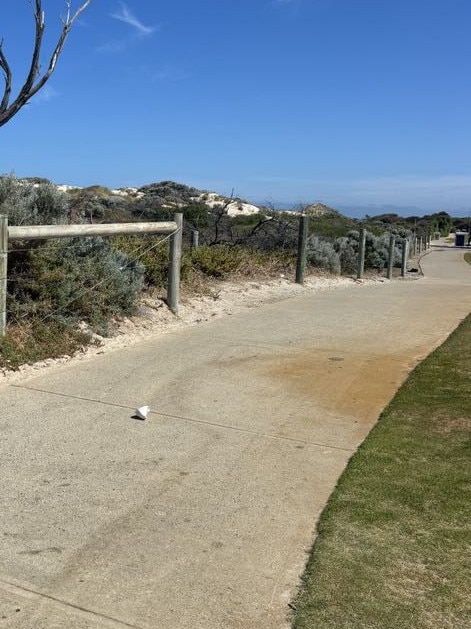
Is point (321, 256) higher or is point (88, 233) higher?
point (88, 233)

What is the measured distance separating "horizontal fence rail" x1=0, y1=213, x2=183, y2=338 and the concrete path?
1163 mm

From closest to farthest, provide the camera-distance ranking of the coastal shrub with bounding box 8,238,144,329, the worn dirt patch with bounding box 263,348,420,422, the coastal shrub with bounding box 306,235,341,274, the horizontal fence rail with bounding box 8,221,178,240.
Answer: the worn dirt patch with bounding box 263,348,420,422 → the horizontal fence rail with bounding box 8,221,178,240 → the coastal shrub with bounding box 8,238,144,329 → the coastal shrub with bounding box 306,235,341,274

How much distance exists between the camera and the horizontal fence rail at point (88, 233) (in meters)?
6.79

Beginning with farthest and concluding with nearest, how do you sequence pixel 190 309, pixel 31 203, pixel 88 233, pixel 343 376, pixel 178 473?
pixel 190 309, pixel 31 203, pixel 88 233, pixel 343 376, pixel 178 473

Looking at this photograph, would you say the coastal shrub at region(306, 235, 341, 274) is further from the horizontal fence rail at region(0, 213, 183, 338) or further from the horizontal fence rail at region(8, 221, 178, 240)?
the horizontal fence rail at region(8, 221, 178, 240)

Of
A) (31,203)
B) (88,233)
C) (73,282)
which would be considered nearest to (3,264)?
(88,233)

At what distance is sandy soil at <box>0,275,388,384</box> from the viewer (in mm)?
7418

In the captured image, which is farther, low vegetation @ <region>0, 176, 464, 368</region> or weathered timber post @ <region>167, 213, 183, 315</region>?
weathered timber post @ <region>167, 213, 183, 315</region>

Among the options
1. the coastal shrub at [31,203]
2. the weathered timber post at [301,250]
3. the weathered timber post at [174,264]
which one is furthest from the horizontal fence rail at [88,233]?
the weathered timber post at [301,250]

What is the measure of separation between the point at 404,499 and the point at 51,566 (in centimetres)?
202

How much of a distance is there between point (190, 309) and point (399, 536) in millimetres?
7027

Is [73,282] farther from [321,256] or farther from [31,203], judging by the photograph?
[321,256]

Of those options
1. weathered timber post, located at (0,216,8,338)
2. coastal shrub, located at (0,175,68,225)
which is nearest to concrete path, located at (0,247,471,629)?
weathered timber post, located at (0,216,8,338)

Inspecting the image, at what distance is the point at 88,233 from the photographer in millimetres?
7746
